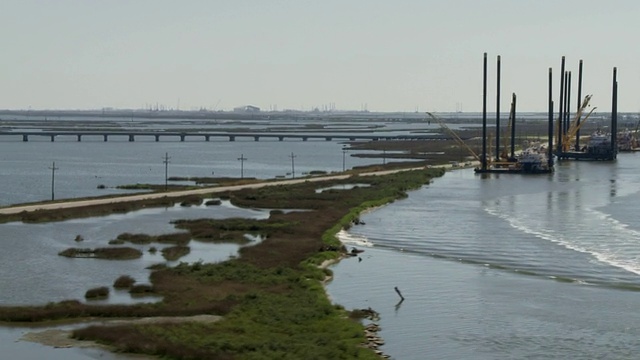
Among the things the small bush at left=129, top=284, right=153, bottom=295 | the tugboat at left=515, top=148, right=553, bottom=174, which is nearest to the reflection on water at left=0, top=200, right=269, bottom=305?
the small bush at left=129, top=284, right=153, bottom=295

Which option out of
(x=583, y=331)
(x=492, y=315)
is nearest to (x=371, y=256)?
(x=492, y=315)

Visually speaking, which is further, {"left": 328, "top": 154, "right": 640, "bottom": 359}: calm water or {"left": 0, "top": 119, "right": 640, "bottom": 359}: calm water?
{"left": 0, "top": 119, "right": 640, "bottom": 359}: calm water

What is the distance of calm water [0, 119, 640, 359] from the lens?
102 feet

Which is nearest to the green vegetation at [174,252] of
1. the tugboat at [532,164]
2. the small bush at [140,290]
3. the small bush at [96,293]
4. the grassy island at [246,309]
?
the grassy island at [246,309]

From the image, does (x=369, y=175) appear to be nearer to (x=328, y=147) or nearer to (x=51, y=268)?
(x=51, y=268)

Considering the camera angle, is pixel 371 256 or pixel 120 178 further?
pixel 120 178

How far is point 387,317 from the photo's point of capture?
110 feet

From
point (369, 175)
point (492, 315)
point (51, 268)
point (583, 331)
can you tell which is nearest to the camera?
point (583, 331)

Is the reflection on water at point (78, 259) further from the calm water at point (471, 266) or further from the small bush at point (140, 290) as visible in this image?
the small bush at point (140, 290)

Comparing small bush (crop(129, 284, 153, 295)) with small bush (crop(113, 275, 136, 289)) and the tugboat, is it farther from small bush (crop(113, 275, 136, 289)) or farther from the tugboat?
the tugboat

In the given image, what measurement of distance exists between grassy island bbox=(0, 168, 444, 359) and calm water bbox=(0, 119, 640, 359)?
131 cm

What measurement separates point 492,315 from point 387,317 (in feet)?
10.8

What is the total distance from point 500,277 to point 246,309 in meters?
11.7

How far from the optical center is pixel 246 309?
33.5 m
